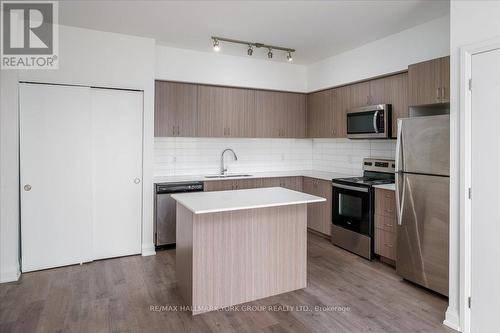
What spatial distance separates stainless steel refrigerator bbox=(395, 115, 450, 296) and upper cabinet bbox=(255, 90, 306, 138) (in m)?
2.38

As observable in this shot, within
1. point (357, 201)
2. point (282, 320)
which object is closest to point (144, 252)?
point (282, 320)

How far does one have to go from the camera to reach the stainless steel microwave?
4047mm

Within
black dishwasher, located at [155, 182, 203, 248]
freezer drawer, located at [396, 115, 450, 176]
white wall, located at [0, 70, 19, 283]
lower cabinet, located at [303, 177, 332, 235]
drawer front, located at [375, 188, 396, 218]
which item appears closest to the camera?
freezer drawer, located at [396, 115, 450, 176]

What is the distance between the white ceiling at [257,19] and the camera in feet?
10.4

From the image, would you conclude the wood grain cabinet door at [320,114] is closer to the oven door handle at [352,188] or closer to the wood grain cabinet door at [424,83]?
the oven door handle at [352,188]

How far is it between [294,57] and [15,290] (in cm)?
466

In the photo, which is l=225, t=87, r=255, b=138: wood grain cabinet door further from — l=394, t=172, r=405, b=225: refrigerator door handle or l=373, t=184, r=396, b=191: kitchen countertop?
l=394, t=172, r=405, b=225: refrigerator door handle

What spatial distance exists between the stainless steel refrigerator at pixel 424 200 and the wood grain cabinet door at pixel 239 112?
2.44 m

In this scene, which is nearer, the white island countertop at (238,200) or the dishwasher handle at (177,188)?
the white island countertop at (238,200)

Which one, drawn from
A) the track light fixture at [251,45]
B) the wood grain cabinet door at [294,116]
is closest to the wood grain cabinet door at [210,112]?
the track light fixture at [251,45]

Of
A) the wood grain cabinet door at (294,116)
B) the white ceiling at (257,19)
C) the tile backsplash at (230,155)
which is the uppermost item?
the white ceiling at (257,19)

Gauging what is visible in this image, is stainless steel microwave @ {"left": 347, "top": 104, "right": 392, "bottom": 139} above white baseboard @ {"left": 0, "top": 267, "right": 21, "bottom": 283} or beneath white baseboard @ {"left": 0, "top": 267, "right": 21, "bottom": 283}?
above

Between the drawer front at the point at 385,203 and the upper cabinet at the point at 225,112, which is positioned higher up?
the upper cabinet at the point at 225,112
